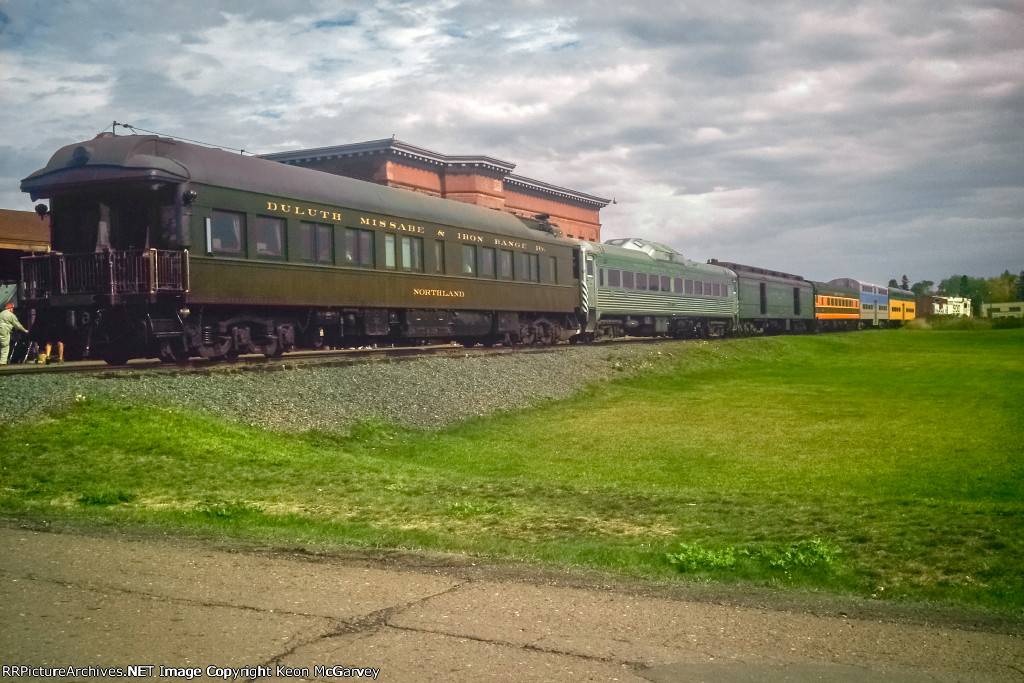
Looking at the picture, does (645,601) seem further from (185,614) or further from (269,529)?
(269,529)

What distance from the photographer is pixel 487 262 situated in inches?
1090

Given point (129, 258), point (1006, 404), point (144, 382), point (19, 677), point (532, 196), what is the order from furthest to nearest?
point (532, 196) → point (1006, 404) → point (129, 258) → point (144, 382) → point (19, 677)

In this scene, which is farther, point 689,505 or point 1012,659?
point 689,505

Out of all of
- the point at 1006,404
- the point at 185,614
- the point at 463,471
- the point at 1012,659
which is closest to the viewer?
the point at 1012,659

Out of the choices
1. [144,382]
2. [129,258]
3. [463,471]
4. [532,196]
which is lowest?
[463,471]

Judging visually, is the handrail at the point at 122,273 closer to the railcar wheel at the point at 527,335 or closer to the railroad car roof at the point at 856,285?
the railcar wheel at the point at 527,335

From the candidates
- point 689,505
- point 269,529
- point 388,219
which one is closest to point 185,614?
point 269,529

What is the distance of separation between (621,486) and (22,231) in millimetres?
36565

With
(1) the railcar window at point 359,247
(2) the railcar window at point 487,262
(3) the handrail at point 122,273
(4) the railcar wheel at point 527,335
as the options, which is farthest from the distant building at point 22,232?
(4) the railcar wheel at point 527,335

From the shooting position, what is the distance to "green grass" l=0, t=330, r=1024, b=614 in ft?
23.4

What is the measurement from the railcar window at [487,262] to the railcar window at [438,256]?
2213mm

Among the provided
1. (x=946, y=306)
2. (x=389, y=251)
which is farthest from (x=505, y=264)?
(x=946, y=306)

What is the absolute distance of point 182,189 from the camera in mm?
17406

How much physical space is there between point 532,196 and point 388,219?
1767 inches
